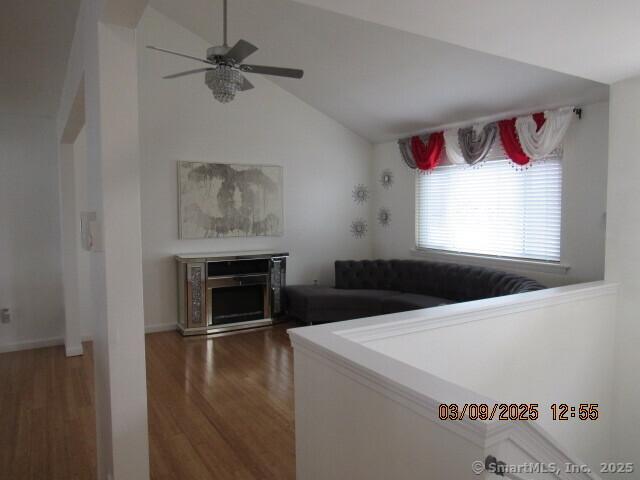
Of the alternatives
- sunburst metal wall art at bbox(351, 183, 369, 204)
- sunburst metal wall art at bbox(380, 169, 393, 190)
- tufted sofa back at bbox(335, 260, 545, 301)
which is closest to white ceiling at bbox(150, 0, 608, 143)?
sunburst metal wall art at bbox(380, 169, 393, 190)

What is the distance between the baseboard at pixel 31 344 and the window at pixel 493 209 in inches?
193

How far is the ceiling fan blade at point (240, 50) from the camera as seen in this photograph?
9.38 ft

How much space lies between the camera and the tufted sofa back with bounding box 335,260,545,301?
5.02 metres

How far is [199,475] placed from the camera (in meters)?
2.77

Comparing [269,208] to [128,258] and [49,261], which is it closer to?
[49,261]

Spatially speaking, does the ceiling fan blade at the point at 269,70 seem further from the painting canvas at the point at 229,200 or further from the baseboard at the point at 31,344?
the baseboard at the point at 31,344

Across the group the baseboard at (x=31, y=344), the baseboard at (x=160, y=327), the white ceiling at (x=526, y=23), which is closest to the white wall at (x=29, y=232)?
the baseboard at (x=31, y=344)

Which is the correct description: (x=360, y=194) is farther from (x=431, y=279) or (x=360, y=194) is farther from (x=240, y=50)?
(x=240, y=50)

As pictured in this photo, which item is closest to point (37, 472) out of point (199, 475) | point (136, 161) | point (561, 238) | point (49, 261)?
point (199, 475)

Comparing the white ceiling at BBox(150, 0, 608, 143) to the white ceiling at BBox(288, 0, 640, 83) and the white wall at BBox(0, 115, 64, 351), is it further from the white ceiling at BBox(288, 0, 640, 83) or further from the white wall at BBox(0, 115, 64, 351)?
the white wall at BBox(0, 115, 64, 351)

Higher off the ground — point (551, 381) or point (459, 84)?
point (459, 84)

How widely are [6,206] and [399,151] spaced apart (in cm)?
513

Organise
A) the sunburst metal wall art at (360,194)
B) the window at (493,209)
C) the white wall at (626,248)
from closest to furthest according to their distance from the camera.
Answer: the white wall at (626,248)
the window at (493,209)
the sunburst metal wall art at (360,194)

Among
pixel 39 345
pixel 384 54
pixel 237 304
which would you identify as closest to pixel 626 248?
pixel 384 54
